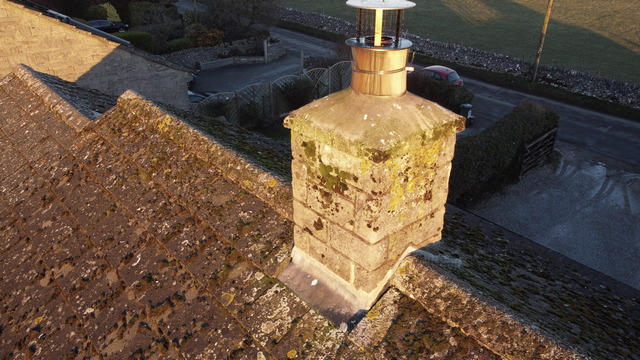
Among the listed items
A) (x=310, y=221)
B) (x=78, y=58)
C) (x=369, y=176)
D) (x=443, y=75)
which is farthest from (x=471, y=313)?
(x=443, y=75)

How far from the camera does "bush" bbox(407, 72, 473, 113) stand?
20.0 m

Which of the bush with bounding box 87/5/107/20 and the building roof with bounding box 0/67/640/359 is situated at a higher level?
the building roof with bounding box 0/67/640/359

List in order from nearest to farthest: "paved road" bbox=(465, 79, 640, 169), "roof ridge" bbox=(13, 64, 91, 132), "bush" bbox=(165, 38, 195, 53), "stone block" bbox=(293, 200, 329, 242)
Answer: "stone block" bbox=(293, 200, 329, 242)
"roof ridge" bbox=(13, 64, 91, 132)
"paved road" bbox=(465, 79, 640, 169)
"bush" bbox=(165, 38, 195, 53)

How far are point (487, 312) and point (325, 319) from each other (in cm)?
108

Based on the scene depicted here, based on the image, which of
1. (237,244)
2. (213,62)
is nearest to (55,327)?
(237,244)

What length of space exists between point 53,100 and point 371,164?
20.4ft

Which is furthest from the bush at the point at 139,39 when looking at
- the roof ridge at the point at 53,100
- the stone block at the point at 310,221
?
the stone block at the point at 310,221

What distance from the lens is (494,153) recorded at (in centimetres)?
1376

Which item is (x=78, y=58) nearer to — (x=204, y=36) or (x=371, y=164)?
(x=371, y=164)

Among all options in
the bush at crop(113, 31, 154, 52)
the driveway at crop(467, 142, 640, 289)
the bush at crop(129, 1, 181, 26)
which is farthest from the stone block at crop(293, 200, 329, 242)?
the bush at crop(129, 1, 181, 26)

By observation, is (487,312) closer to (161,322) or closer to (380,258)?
(380,258)

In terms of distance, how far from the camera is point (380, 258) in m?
3.03

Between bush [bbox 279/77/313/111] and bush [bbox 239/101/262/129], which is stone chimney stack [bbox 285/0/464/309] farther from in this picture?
bush [bbox 279/77/313/111]

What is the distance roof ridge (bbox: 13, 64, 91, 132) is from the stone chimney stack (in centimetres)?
442
